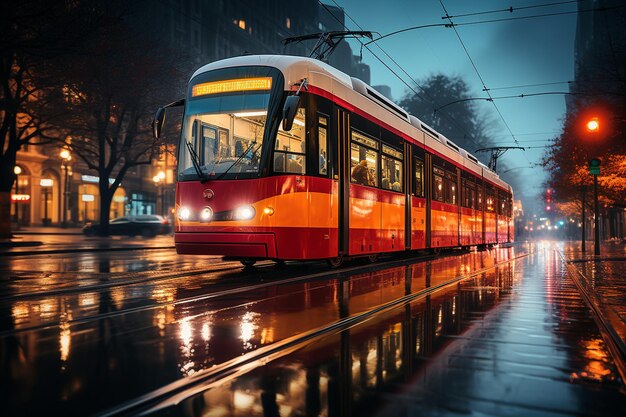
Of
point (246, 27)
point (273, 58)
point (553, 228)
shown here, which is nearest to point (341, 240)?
point (273, 58)

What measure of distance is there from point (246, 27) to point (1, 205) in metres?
55.2

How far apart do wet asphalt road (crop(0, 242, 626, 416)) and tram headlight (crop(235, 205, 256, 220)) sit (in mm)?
1695

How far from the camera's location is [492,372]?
4.50 m

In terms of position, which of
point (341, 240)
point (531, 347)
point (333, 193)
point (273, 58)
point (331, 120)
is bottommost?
point (531, 347)

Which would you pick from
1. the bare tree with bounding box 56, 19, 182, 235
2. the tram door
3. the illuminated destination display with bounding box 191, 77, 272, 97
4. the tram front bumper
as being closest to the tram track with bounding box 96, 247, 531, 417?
the tram front bumper

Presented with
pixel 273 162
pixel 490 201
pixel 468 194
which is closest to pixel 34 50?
pixel 273 162

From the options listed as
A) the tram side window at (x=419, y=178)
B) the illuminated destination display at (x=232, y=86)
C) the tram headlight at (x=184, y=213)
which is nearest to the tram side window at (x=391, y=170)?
the tram side window at (x=419, y=178)

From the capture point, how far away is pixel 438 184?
19781 millimetres

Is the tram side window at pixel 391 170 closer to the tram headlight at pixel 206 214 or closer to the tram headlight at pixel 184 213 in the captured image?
the tram headlight at pixel 206 214

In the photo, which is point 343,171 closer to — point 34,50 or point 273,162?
point 273,162

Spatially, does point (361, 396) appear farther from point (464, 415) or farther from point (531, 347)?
point (531, 347)

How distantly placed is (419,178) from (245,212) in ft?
27.2

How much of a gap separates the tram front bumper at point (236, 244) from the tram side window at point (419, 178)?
7664 mm

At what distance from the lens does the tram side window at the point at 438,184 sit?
1933 cm
